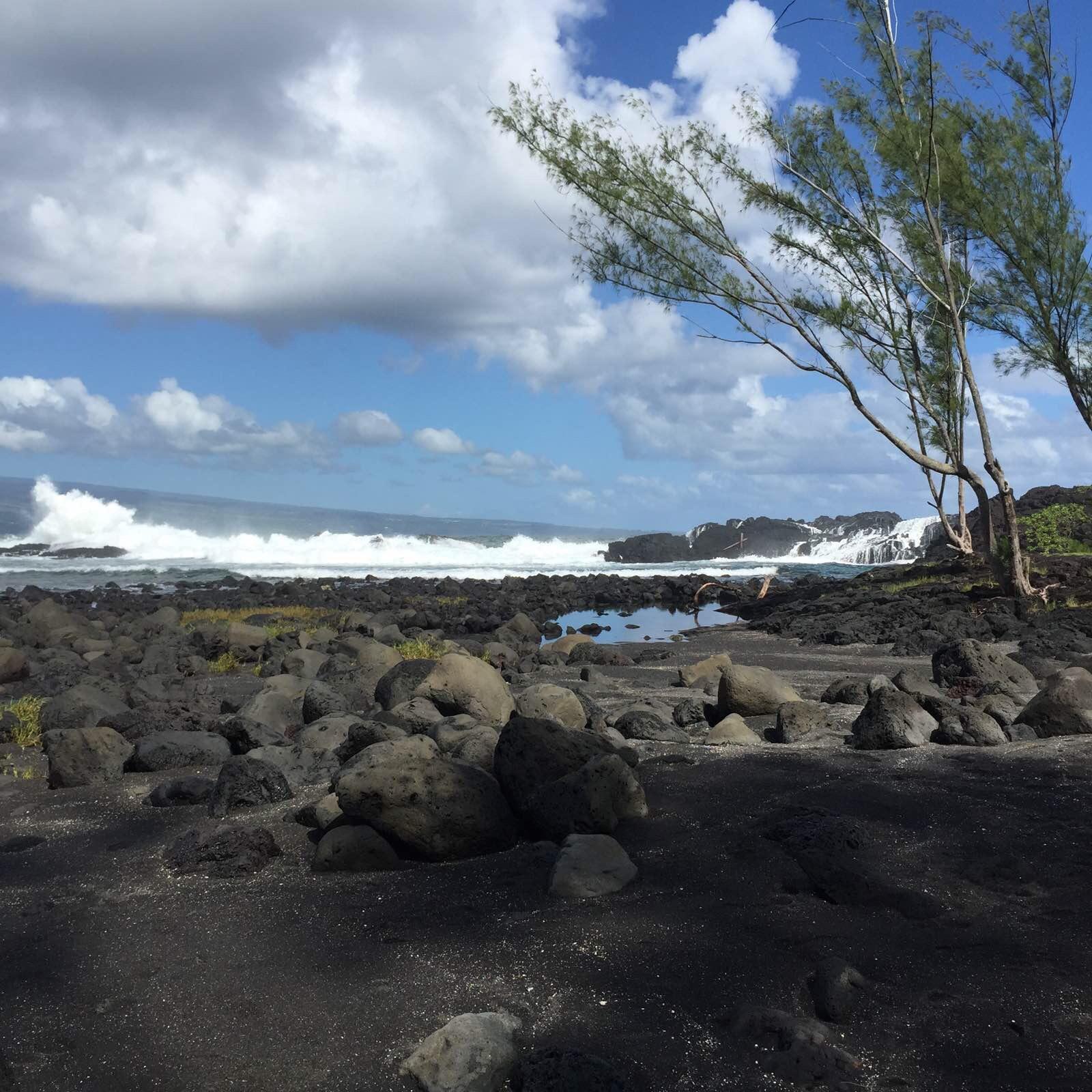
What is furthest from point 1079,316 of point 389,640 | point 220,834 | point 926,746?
point 220,834

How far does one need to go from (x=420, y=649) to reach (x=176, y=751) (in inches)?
242

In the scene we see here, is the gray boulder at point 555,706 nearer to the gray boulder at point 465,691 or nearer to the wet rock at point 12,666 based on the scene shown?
the gray boulder at point 465,691

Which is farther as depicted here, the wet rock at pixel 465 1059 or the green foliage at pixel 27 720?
the green foliage at pixel 27 720

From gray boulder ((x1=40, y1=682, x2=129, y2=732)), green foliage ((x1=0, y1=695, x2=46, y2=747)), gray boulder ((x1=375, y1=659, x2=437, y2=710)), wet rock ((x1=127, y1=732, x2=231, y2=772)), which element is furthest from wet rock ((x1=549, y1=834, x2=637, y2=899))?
green foliage ((x1=0, y1=695, x2=46, y2=747))

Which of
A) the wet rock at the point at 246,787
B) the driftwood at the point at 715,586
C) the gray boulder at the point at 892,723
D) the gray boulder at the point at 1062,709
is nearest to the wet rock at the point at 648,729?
the gray boulder at the point at 892,723

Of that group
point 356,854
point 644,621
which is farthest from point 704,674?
point 644,621

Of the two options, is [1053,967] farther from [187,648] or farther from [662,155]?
[662,155]

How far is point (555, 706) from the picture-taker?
6.94m

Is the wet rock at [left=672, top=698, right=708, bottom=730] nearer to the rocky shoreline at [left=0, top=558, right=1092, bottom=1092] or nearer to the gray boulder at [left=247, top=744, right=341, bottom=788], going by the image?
the rocky shoreline at [left=0, top=558, right=1092, bottom=1092]

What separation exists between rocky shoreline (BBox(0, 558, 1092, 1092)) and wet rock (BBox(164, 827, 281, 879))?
15 mm

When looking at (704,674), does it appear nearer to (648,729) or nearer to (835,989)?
(648,729)

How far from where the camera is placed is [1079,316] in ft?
63.9

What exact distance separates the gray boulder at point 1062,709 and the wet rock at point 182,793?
15.7 feet

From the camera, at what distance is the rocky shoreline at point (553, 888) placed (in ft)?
9.14
